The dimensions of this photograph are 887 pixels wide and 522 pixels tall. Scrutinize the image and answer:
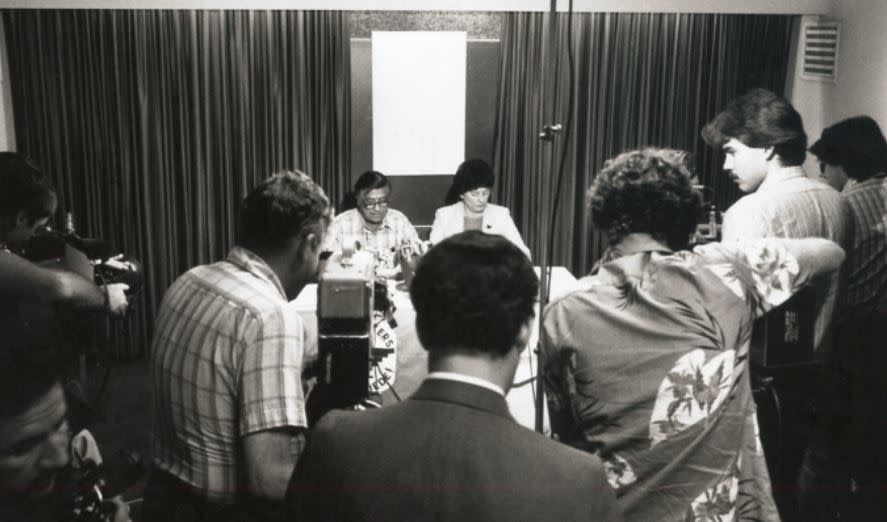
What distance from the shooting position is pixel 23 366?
58.8 inches

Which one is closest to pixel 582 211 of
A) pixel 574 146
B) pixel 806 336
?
pixel 574 146

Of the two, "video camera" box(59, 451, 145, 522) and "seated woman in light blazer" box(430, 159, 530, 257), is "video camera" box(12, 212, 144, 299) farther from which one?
"seated woman in light blazer" box(430, 159, 530, 257)

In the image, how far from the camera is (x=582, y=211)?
4.98 metres

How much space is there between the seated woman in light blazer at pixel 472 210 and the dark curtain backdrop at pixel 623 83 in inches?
17.0

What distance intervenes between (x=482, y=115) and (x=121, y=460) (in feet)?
11.5

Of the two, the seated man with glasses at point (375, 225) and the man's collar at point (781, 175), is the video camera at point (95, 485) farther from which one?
the seated man with glasses at point (375, 225)

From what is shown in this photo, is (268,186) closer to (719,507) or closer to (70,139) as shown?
(719,507)

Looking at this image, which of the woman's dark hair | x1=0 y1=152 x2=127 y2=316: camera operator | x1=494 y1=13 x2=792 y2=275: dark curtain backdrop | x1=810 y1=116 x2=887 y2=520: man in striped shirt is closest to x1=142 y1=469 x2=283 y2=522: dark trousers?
x1=0 y1=152 x2=127 y2=316: camera operator

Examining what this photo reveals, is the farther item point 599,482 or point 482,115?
point 482,115

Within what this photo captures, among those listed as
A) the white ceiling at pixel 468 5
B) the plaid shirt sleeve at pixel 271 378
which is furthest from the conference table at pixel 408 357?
the white ceiling at pixel 468 5

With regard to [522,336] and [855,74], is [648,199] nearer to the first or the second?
[522,336]

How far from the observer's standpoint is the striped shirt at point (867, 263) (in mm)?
2586

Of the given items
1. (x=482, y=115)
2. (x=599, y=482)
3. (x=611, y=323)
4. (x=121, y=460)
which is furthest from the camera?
(x=482, y=115)

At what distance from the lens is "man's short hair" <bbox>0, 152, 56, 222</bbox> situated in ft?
5.57
